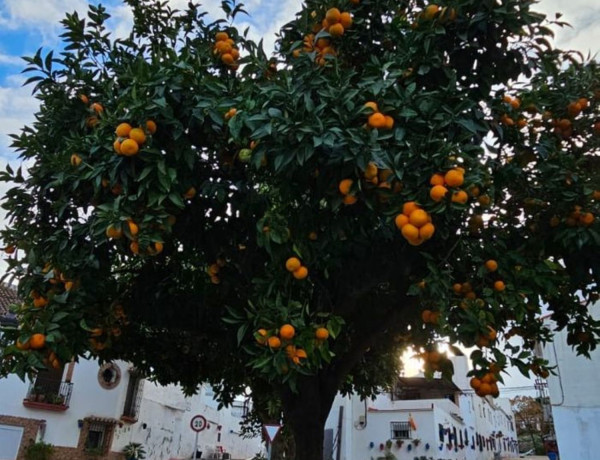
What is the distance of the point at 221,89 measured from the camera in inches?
174

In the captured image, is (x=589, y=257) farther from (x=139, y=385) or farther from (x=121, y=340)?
(x=139, y=385)

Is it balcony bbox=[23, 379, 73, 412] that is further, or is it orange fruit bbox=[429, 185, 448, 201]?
balcony bbox=[23, 379, 73, 412]

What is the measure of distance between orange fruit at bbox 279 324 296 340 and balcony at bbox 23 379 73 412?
51.3 ft

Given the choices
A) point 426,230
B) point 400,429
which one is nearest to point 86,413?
point 400,429

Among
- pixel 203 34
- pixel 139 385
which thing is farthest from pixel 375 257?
pixel 139 385

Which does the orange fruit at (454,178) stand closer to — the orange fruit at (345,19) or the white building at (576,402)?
→ the orange fruit at (345,19)

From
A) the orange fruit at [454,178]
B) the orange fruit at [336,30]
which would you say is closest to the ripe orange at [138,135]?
the orange fruit at [336,30]

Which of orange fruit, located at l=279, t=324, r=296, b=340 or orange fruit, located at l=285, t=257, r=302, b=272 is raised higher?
orange fruit, located at l=285, t=257, r=302, b=272

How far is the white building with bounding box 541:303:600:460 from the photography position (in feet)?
35.2

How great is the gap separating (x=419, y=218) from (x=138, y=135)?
2161 mm

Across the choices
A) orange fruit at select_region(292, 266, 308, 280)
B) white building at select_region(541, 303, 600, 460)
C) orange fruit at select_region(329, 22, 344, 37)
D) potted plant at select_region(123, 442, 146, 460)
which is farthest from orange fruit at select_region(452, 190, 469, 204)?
potted plant at select_region(123, 442, 146, 460)

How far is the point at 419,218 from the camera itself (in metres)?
3.45

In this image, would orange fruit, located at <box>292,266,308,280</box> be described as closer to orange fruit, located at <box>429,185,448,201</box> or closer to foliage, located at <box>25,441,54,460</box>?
orange fruit, located at <box>429,185,448,201</box>

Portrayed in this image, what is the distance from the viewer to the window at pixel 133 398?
19547 millimetres
